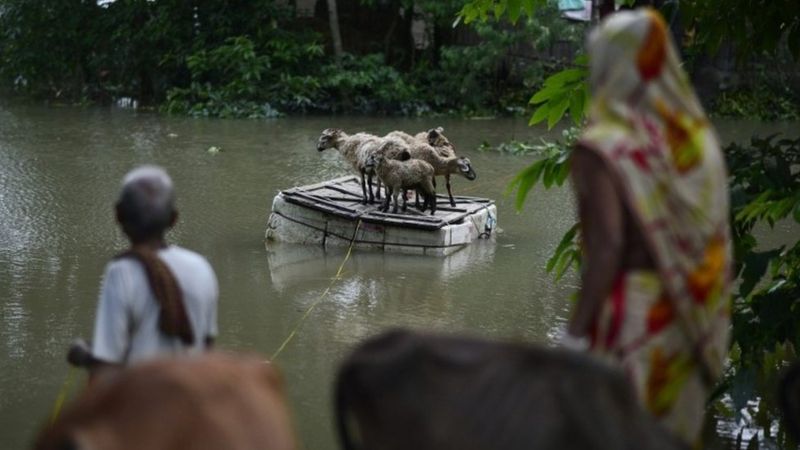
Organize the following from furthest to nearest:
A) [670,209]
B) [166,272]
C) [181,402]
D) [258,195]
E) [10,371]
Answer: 1. [258,195]
2. [10,371]
3. [166,272]
4. [670,209]
5. [181,402]

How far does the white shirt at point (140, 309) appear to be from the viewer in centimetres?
391

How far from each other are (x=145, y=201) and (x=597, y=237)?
4.37ft

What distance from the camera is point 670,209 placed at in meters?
3.58

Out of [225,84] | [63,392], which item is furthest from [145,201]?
[225,84]

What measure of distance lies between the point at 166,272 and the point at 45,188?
13.2m

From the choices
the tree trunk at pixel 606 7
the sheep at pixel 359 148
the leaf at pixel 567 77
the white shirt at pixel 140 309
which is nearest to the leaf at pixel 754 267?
the leaf at pixel 567 77

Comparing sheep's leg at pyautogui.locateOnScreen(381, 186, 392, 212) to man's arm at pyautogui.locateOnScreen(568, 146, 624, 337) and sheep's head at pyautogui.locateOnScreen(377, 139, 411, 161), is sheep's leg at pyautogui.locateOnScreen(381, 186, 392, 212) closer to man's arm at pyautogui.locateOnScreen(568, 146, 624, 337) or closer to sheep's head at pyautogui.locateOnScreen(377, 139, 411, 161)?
sheep's head at pyautogui.locateOnScreen(377, 139, 411, 161)

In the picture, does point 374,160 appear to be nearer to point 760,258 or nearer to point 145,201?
point 760,258

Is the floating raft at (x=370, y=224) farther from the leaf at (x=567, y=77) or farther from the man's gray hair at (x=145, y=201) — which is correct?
the man's gray hair at (x=145, y=201)

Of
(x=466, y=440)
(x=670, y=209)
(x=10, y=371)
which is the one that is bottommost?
(x=10, y=371)

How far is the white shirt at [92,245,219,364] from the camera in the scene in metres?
3.91

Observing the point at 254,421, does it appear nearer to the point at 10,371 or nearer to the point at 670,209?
the point at 670,209

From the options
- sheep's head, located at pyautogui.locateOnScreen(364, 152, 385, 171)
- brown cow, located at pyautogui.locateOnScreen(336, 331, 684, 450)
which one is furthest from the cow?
sheep's head, located at pyautogui.locateOnScreen(364, 152, 385, 171)

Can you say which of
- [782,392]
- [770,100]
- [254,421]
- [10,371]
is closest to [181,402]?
[254,421]
